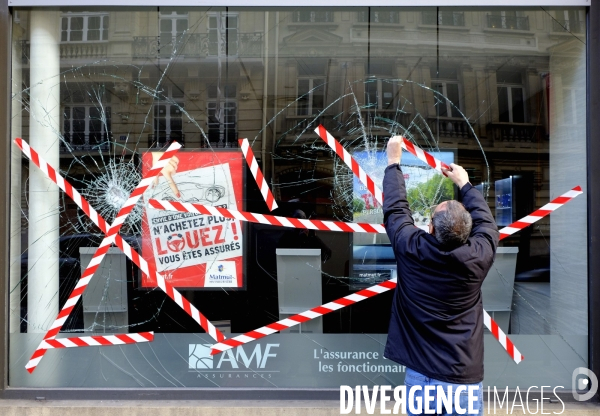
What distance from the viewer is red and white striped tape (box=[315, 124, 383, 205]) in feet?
16.1

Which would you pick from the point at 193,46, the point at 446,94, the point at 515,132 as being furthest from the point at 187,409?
the point at 515,132

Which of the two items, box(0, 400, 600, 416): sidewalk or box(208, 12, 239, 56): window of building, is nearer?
box(0, 400, 600, 416): sidewalk

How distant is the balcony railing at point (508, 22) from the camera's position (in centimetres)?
500

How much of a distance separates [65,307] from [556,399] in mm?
4075

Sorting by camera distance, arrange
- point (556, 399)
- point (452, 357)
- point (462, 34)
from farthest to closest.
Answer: point (462, 34)
point (556, 399)
point (452, 357)

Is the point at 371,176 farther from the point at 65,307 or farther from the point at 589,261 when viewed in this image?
the point at 65,307

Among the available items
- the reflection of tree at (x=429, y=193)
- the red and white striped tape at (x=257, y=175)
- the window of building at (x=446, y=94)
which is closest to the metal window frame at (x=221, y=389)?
the window of building at (x=446, y=94)

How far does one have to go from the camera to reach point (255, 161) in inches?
195

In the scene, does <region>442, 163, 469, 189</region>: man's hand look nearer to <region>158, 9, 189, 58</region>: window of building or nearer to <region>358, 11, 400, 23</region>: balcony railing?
<region>358, 11, 400, 23</region>: balcony railing

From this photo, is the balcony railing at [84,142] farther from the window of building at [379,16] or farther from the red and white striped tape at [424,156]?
the red and white striped tape at [424,156]

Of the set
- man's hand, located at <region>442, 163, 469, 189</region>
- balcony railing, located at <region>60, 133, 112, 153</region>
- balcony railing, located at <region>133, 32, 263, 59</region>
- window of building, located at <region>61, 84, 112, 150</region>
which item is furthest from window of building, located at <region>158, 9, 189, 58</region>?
man's hand, located at <region>442, 163, 469, 189</region>

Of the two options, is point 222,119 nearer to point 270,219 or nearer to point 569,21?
point 270,219

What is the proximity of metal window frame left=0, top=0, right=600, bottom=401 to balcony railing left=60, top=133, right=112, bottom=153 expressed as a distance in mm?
433

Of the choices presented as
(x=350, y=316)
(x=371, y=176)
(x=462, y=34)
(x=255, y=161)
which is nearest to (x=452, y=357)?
(x=350, y=316)
